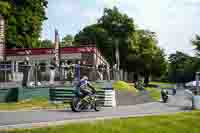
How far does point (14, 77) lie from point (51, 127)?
36.7 ft

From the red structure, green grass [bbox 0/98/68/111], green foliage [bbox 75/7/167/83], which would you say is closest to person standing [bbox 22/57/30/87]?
green grass [bbox 0/98/68/111]

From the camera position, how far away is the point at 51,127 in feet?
38.4

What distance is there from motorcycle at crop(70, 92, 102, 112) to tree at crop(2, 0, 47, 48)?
108ft

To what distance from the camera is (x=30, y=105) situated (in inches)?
818

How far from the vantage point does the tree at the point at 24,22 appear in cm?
5116

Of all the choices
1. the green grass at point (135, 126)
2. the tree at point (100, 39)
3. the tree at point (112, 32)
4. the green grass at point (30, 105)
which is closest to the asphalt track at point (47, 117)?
the green grass at point (135, 126)

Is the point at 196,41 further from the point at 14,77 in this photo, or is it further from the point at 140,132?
the point at 140,132

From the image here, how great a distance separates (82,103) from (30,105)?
3361 mm

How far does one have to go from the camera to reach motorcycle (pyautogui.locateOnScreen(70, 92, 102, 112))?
60.8 ft

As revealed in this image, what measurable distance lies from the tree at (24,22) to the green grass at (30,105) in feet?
96.2

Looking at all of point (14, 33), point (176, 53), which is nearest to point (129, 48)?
point (14, 33)

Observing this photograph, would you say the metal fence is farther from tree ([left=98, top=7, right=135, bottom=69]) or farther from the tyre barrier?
tree ([left=98, top=7, right=135, bottom=69])

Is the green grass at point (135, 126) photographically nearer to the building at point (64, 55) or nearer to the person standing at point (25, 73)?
the person standing at point (25, 73)

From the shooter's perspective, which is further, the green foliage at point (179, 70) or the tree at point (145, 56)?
the green foliage at point (179, 70)
